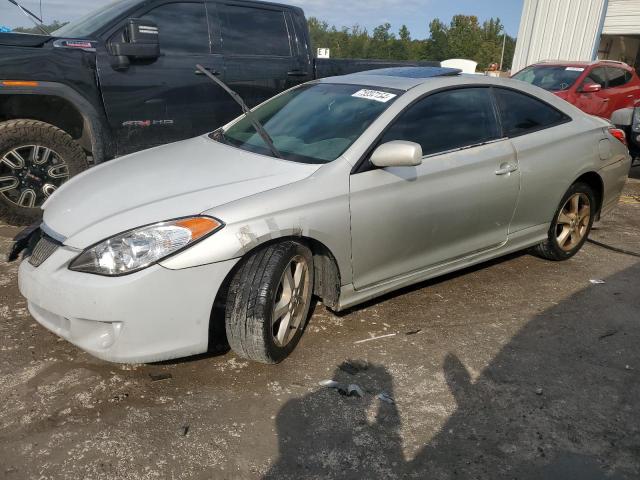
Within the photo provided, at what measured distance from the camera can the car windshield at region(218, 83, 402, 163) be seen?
3264 millimetres

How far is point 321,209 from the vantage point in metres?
2.93

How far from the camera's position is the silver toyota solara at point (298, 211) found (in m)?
2.58

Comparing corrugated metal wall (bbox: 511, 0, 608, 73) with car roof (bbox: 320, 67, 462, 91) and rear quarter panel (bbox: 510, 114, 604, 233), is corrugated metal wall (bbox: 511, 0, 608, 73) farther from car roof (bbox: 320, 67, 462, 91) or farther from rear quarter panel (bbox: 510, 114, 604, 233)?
car roof (bbox: 320, 67, 462, 91)

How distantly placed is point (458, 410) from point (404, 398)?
26 cm

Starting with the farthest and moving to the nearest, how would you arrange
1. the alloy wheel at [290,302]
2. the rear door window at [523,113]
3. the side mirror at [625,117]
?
the side mirror at [625,117], the rear door window at [523,113], the alloy wheel at [290,302]

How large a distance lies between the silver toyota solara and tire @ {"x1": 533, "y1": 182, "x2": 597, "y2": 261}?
6 centimetres

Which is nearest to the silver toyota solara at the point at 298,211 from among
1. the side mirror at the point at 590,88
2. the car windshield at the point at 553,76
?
the side mirror at the point at 590,88

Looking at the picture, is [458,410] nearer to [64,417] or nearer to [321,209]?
[321,209]

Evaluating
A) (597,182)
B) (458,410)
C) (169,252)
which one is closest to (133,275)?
(169,252)

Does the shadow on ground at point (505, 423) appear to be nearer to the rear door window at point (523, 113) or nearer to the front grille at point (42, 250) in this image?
the front grille at point (42, 250)

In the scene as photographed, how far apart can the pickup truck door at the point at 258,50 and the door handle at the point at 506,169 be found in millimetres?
2995

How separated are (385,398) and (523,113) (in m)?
2.46

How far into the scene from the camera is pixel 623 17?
637 inches

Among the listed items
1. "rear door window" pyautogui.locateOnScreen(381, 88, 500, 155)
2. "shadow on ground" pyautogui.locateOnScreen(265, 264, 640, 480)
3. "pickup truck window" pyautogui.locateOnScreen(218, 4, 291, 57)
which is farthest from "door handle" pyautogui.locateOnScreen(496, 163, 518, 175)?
"pickup truck window" pyautogui.locateOnScreen(218, 4, 291, 57)
